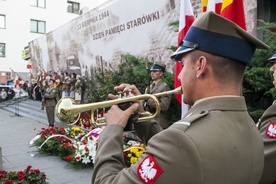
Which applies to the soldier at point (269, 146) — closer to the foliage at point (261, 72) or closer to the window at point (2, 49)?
the foliage at point (261, 72)

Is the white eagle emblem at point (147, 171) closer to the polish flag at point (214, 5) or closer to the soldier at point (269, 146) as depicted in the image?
the soldier at point (269, 146)

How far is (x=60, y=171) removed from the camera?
16.7ft

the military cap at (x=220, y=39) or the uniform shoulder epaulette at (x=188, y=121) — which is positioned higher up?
the military cap at (x=220, y=39)

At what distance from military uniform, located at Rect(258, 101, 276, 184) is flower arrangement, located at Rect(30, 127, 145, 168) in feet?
8.11

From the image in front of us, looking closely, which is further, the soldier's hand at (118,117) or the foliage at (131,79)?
the foliage at (131,79)

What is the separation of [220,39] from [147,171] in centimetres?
68

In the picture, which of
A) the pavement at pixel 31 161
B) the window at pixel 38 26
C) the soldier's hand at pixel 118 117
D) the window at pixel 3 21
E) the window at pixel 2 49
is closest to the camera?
the soldier's hand at pixel 118 117

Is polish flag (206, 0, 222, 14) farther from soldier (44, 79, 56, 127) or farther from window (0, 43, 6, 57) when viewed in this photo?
window (0, 43, 6, 57)

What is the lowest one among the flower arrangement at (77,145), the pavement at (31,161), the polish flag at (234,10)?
the pavement at (31,161)

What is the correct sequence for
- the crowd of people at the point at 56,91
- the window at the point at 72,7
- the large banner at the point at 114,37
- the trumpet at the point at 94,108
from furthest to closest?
1. the window at the point at 72,7
2. the crowd of people at the point at 56,91
3. the large banner at the point at 114,37
4. the trumpet at the point at 94,108

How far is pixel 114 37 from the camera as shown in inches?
445

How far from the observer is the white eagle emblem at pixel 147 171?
3.48ft

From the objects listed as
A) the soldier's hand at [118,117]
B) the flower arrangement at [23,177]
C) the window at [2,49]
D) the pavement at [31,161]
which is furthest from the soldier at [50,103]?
the window at [2,49]

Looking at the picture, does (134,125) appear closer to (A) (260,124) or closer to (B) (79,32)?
(A) (260,124)
